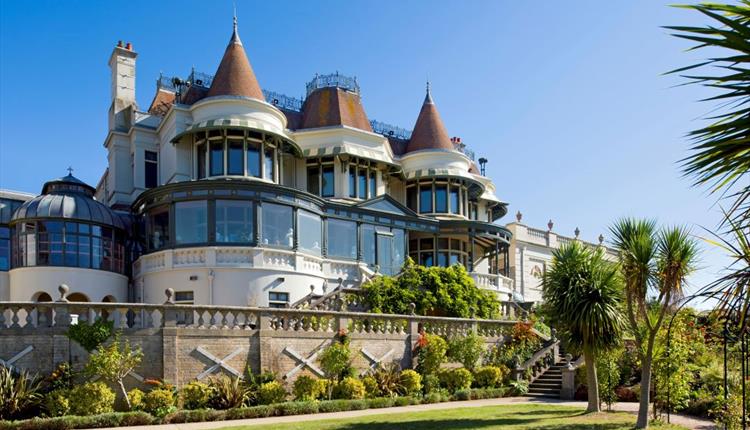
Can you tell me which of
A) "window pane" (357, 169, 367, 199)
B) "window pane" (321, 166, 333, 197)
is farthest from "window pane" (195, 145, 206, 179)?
"window pane" (357, 169, 367, 199)

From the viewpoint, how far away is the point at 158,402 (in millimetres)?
17703

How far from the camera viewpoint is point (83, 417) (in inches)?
640

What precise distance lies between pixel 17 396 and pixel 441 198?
2726 cm

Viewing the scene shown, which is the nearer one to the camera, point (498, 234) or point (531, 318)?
point (531, 318)

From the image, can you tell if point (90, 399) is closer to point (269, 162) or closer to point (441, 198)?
point (269, 162)

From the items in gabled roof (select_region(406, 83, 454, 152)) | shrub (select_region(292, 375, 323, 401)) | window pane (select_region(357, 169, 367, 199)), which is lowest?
shrub (select_region(292, 375, 323, 401))

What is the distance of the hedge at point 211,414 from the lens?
15.8m

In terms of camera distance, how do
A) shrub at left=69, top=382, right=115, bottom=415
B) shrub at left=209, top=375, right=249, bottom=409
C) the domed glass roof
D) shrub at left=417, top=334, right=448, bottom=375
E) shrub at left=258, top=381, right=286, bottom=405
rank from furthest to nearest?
the domed glass roof → shrub at left=417, top=334, right=448, bottom=375 → shrub at left=258, top=381, right=286, bottom=405 → shrub at left=209, top=375, right=249, bottom=409 → shrub at left=69, top=382, right=115, bottom=415

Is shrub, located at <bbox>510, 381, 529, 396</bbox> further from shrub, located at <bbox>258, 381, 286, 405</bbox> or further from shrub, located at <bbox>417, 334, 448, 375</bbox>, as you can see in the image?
shrub, located at <bbox>258, 381, 286, 405</bbox>

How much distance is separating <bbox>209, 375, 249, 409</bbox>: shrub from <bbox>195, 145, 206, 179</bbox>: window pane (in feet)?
46.3

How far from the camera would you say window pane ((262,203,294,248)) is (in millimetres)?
28859

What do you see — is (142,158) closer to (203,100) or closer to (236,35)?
→ (203,100)

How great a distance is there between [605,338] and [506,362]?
25.2 ft

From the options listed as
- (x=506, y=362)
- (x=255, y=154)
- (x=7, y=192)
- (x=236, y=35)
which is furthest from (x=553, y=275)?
(x=7, y=192)
